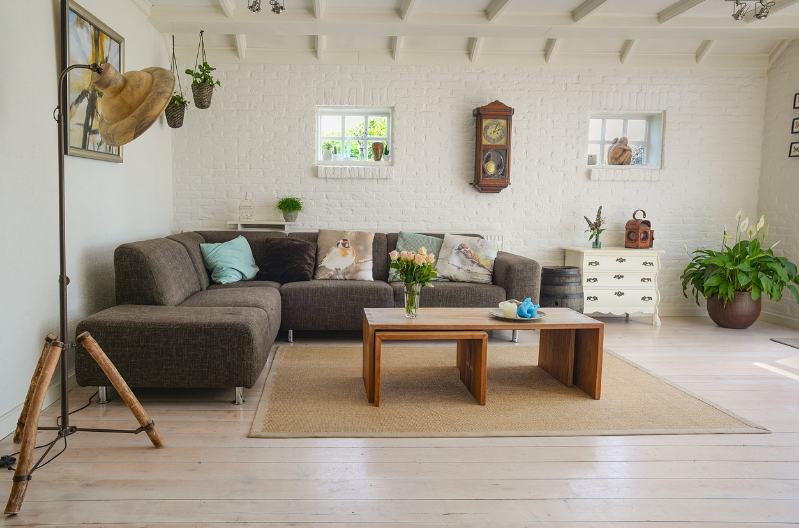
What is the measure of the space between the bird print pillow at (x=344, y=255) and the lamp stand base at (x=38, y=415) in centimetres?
267

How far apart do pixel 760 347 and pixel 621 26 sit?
2.88m

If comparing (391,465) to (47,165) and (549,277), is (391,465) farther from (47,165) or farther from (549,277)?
(549,277)

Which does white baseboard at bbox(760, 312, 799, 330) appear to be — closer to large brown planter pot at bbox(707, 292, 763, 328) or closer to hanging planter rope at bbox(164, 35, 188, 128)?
large brown planter pot at bbox(707, 292, 763, 328)

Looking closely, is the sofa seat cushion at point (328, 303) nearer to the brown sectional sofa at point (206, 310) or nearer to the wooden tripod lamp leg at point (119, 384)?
the brown sectional sofa at point (206, 310)

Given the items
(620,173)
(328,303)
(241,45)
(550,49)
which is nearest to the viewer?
(328,303)

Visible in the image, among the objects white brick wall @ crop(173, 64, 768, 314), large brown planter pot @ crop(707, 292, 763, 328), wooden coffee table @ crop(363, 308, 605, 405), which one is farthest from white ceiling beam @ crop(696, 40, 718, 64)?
wooden coffee table @ crop(363, 308, 605, 405)

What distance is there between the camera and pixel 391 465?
8.71ft

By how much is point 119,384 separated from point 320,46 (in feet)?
13.4

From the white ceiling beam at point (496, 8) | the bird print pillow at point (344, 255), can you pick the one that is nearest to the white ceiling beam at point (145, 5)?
the bird print pillow at point (344, 255)

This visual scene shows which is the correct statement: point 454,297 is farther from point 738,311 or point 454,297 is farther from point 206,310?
point 738,311

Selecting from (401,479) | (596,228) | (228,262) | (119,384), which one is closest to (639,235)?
(596,228)

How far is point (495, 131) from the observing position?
6035 mm

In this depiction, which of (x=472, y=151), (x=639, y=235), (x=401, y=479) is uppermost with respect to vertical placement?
(x=472, y=151)

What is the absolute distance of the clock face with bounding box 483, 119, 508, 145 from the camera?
603 centimetres
